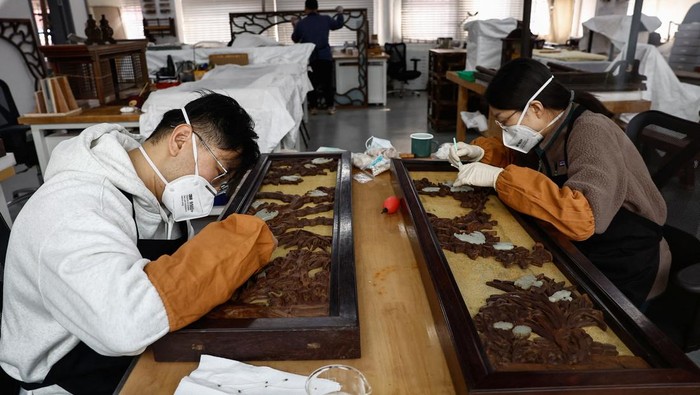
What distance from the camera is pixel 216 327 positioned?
0.99m

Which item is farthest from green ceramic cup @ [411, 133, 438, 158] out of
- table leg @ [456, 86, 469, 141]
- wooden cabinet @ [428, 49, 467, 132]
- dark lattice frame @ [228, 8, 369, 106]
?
dark lattice frame @ [228, 8, 369, 106]

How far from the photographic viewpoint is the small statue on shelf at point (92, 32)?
361cm

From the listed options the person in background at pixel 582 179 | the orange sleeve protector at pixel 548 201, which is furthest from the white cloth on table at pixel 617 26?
the orange sleeve protector at pixel 548 201

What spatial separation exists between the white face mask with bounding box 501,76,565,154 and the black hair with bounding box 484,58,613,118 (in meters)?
0.02

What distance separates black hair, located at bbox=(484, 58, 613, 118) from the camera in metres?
1.66

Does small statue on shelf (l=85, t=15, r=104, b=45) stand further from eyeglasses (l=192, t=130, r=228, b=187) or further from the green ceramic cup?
eyeglasses (l=192, t=130, r=228, b=187)

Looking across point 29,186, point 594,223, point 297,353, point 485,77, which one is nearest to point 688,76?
point 485,77

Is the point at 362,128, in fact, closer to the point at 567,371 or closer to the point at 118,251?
the point at 118,251

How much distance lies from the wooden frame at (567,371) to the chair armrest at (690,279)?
0.31 metres

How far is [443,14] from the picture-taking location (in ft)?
34.0

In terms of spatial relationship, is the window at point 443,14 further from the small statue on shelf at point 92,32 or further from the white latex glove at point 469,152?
the white latex glove at point 469,152

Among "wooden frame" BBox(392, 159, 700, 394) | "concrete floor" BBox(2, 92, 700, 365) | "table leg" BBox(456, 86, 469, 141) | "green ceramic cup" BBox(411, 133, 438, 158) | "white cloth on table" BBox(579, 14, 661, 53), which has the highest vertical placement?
"white cloth on table" BBox(579, 14, 661, 53)

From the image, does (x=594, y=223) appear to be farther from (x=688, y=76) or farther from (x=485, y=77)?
(x=688, y=76)

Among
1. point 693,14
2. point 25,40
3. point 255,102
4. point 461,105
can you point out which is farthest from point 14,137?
point 693,14
